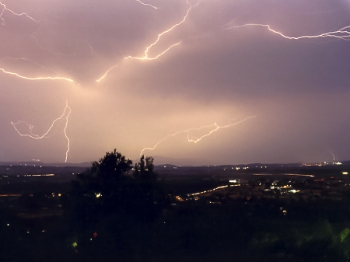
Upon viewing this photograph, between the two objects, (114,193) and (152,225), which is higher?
(114,193)

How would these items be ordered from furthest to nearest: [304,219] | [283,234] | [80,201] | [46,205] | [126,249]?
1. [46,205]
2. [80,201]
3. [304,219]
4. [283,234]
5. [126,249]

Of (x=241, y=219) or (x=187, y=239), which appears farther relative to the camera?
(x=241, y=219)

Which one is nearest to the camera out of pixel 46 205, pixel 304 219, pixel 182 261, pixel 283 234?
pixel 182 261

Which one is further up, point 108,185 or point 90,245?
point 108,185

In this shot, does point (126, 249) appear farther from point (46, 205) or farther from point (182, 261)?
point (46, 205)

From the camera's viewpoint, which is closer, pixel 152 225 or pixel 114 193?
pixel 152 225

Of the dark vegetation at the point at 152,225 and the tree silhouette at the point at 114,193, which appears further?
the tree silhouette at the point at 114,193

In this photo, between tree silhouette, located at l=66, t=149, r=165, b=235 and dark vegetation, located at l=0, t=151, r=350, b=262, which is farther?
tree silhouette, located at l=66, t=149, r=165, b=235

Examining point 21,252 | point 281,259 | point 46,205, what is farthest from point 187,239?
point 46,205
